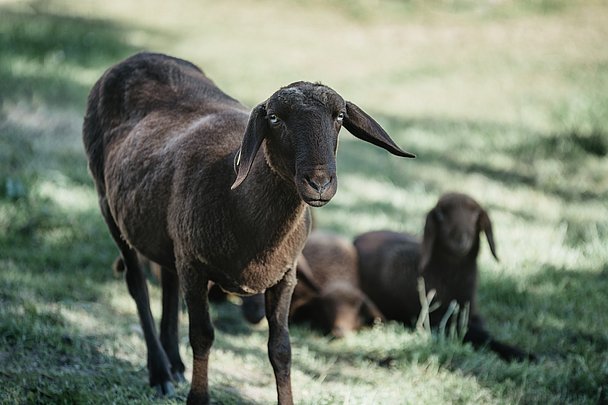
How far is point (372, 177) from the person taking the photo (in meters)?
→ 11.6

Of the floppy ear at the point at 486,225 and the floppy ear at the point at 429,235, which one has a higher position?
the floppy ear at the point at 486,225

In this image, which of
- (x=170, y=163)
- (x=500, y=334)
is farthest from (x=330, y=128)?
(x=500, y=334)

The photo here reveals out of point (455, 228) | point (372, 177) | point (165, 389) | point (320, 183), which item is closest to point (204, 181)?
point (320, 183)

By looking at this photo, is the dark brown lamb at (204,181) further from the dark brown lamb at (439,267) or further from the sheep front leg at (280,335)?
the dark brown lamb at (439,267)

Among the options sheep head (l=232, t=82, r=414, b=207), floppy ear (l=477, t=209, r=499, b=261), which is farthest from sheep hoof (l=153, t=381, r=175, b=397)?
floppy ear (l=477, t=209, r=499, b=261)

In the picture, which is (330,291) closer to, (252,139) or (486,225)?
(486,225)

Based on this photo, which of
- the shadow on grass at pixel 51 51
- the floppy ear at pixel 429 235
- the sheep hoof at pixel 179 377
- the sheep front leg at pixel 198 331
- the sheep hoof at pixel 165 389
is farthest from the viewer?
the shadow on grass at pixel 51 51

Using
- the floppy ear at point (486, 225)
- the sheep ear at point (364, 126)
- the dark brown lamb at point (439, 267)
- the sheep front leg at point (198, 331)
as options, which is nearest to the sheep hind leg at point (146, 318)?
the sheep front leg at point (198, 331)

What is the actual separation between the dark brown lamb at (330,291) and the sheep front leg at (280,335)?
2694mm

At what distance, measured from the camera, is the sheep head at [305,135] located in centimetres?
356

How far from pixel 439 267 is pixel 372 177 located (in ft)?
14.6

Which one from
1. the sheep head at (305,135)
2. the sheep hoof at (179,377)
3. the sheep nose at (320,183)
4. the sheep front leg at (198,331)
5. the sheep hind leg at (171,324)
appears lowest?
the sheep hoof at (179,377)

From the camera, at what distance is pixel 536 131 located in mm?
13469

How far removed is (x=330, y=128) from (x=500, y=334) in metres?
3.79
